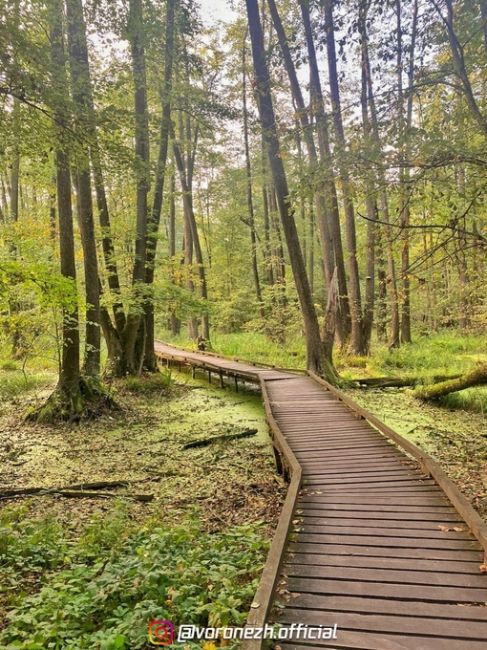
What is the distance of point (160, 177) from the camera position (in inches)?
453

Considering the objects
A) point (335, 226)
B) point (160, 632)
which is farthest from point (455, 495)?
point (335, 226)

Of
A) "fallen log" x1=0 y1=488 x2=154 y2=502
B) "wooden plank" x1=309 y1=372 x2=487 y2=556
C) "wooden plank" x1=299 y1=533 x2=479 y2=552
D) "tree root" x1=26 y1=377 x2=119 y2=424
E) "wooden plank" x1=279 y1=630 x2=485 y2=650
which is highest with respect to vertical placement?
"tree root" x1=26 y1=377 x2=119 y2=424

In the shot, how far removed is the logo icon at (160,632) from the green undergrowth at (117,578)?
5 centimetres

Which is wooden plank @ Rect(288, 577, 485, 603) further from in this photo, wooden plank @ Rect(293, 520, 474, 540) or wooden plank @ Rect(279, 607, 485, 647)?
wooden plank @ Rect(293, 520, 474, 540)

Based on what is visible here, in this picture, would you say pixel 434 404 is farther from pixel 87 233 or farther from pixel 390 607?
pixel 87 233

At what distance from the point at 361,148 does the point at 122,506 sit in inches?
194

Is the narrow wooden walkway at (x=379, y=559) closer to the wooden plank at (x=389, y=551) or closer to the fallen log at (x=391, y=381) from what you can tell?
the wooden plank at (x=389, y=551)

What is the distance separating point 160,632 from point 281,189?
9254mm

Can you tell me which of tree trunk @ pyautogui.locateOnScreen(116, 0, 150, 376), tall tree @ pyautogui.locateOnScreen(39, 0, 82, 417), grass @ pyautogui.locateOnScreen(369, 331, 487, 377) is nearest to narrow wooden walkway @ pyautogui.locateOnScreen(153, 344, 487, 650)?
tall tree @ pyautogui.locateOnScreen(39, 0, 82, 417)

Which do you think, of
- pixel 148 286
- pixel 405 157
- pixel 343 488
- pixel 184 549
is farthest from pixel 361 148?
pixel 148 286

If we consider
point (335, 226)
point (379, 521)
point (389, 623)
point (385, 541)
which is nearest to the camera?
point (389, 623)

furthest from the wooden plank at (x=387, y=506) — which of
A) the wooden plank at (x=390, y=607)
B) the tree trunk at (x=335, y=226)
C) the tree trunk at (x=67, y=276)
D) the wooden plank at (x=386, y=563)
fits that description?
the tree trunk at (x=335, y=226)

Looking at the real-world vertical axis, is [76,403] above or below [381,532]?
above

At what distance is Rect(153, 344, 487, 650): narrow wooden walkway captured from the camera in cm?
243
